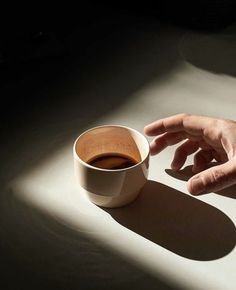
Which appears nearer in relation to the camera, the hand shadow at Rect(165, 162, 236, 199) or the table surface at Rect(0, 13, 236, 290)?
the table surface at Rect(0, 13, 236, 290)

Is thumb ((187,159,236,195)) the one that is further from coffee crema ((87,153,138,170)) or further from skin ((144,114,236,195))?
coffee crema ((87,153,138,170))

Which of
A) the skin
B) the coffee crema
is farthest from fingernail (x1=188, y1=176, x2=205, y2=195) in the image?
the coffee crema

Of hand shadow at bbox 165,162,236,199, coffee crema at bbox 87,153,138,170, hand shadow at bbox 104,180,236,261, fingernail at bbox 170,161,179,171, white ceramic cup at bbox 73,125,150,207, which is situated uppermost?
white ceramic cup at bbox 73,125,150,207

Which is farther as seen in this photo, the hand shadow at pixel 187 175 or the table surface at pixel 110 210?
the hand shadow at pixel 187 175

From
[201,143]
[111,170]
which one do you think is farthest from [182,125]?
[111,170]

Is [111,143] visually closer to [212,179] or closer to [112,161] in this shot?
[112,161]

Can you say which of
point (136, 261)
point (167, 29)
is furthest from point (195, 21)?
point (136, 261)

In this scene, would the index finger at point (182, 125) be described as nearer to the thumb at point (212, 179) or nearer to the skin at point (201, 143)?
the skin at point (201, 143)

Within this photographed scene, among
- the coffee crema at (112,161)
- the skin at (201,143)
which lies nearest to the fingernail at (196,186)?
the skin at (201,143)
